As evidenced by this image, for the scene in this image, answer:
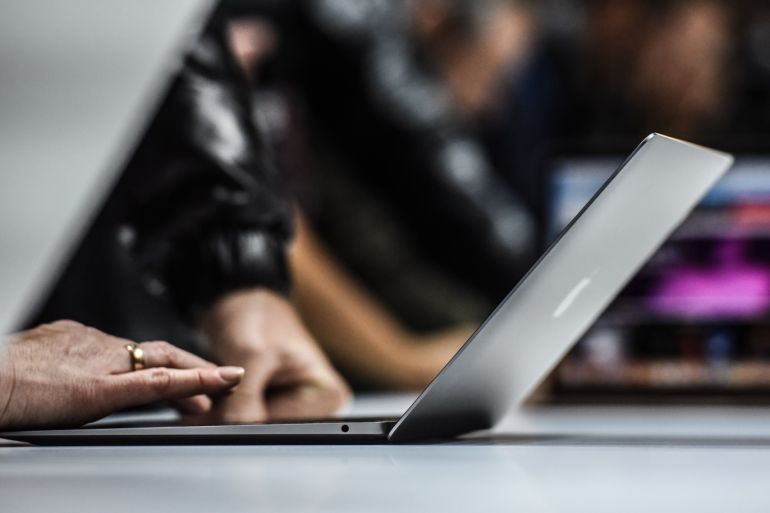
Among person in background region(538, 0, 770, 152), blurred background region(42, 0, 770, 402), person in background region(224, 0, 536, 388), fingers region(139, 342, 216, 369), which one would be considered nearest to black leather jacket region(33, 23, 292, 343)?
fingers region(139, 342, 216, 369)

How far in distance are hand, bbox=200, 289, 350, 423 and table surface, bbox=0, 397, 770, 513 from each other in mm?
139

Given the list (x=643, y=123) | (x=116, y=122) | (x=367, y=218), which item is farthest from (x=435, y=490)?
(x=643, y=123)

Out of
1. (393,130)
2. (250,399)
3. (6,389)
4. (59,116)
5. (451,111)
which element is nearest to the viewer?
(59,116)

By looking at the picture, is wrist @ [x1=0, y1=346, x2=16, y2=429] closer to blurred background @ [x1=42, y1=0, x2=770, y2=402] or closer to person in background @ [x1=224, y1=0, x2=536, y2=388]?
blurred background @ [x1=42, y1=0, x2=770, y2=402]

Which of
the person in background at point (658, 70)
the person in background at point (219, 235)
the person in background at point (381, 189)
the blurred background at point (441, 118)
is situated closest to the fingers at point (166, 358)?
the person in background at point (219, 235)

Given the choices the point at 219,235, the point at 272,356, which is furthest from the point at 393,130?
the point at 272,356

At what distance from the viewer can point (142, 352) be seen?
48cm

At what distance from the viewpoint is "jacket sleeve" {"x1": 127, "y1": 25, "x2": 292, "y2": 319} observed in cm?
72

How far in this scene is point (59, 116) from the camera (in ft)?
0.92

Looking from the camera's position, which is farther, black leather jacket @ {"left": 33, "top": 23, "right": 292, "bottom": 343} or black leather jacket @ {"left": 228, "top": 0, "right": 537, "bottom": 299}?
black leather jacket @ {"left": 228, "top": 0, "right": 537, "bottom": 299}

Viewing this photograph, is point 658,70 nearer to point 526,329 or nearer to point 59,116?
point 526,329

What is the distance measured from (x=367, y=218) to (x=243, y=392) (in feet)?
5.83

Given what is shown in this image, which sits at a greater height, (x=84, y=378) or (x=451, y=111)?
(x=451, y=111)

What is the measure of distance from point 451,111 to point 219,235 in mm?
1699
